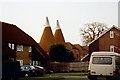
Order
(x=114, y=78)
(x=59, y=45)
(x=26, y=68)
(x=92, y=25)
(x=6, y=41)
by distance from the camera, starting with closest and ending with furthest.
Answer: (x=114, y=78) < (x=26, y=68) < (x=6, y=41) < (x=59, y=45) < (x=92, y=25)

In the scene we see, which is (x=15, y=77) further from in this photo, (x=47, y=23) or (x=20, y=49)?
(x=47, y=23)

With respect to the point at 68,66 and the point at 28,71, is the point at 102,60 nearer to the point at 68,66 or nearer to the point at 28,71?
the point at 28,71

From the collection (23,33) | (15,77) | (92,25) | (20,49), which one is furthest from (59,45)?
(15,77)

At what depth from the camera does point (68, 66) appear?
67.2m

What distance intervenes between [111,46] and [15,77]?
150ft

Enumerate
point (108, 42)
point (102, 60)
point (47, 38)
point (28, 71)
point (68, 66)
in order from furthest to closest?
point (47, 38), point (108, 42), point (68, 66), point (28, 71), point (102, 60)

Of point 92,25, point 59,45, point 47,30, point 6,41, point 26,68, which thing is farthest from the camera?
point 47,30


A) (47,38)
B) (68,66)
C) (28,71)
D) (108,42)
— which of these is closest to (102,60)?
(28,71)

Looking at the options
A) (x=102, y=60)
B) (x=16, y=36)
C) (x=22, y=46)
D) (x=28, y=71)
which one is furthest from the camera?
(x=16, y=36)

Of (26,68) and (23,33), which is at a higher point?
(23,33)

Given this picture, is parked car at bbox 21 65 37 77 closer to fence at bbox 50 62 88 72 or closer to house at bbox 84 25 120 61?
fence at bbox 50 62 88 72

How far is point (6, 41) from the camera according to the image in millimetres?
52219

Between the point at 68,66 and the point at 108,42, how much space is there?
40.0 ft

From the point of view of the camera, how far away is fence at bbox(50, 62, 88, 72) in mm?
65719
